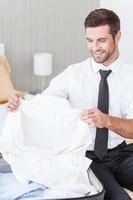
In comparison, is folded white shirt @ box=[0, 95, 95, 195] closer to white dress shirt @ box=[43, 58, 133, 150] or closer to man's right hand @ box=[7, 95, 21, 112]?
man's right hand @ box=[7, 95, 21, 112]

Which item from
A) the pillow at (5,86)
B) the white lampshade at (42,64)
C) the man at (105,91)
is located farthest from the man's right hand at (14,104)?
the white lampshade at (42,64)

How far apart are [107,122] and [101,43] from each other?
0.45 meters

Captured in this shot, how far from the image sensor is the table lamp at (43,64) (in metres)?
3.55

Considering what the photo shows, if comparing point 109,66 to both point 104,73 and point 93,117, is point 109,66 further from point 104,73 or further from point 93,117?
A: point 93,117

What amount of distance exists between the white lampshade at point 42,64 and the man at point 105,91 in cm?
153

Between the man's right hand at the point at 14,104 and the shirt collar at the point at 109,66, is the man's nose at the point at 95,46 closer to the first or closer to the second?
the shirt collar at the point at 109,66

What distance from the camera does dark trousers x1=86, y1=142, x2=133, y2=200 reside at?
1.73 m

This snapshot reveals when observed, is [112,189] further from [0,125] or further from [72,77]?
[0,125]

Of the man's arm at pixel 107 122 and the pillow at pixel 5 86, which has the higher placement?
the man's arm at pixel 107 122

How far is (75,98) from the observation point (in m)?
2.00

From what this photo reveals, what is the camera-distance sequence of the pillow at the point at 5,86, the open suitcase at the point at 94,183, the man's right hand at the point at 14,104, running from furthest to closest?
the pillow at the point at 5,86 < the man's right hand at the point at 14,104 < the open suitcase at the point at 94,183

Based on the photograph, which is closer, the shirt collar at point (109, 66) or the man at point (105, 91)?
the man at point (105, 91)

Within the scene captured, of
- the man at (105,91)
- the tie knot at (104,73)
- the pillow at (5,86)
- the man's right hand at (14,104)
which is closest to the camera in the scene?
the man's right hand at (14,104)

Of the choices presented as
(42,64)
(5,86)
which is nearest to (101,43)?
(5,86)
